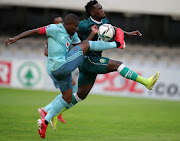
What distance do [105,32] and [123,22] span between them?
18.0 metres

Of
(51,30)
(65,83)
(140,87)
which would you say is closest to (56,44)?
(51,30)

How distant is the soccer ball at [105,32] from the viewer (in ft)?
21.2

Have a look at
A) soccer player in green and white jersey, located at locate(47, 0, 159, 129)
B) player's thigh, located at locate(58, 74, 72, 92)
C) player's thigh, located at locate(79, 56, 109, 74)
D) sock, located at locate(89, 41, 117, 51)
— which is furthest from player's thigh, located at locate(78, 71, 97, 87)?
sock, located at locate(89, 41, 117, 51)

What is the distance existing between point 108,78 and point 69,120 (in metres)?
8.58

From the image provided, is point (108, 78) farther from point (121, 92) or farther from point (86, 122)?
point (86, 122)

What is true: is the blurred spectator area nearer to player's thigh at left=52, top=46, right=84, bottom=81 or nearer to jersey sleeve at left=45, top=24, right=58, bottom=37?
jersey sleeve at left=45, top=24, right=58, bottom=37

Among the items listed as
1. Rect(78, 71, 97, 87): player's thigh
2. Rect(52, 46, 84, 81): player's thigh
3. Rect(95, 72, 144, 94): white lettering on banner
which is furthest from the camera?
Rect(95, 72, 144, 94): white lettering on banner

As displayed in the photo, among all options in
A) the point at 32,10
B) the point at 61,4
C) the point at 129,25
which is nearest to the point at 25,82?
the point at 61,4

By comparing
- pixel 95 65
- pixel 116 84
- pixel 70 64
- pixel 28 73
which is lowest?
pixel 116 84

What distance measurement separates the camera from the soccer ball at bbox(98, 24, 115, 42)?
6469 mm

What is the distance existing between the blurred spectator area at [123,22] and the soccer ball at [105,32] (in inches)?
676

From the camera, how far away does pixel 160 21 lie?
24453mm

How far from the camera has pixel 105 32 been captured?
6469mm

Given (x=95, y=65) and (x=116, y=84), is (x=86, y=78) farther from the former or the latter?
(x=116, y=84)
